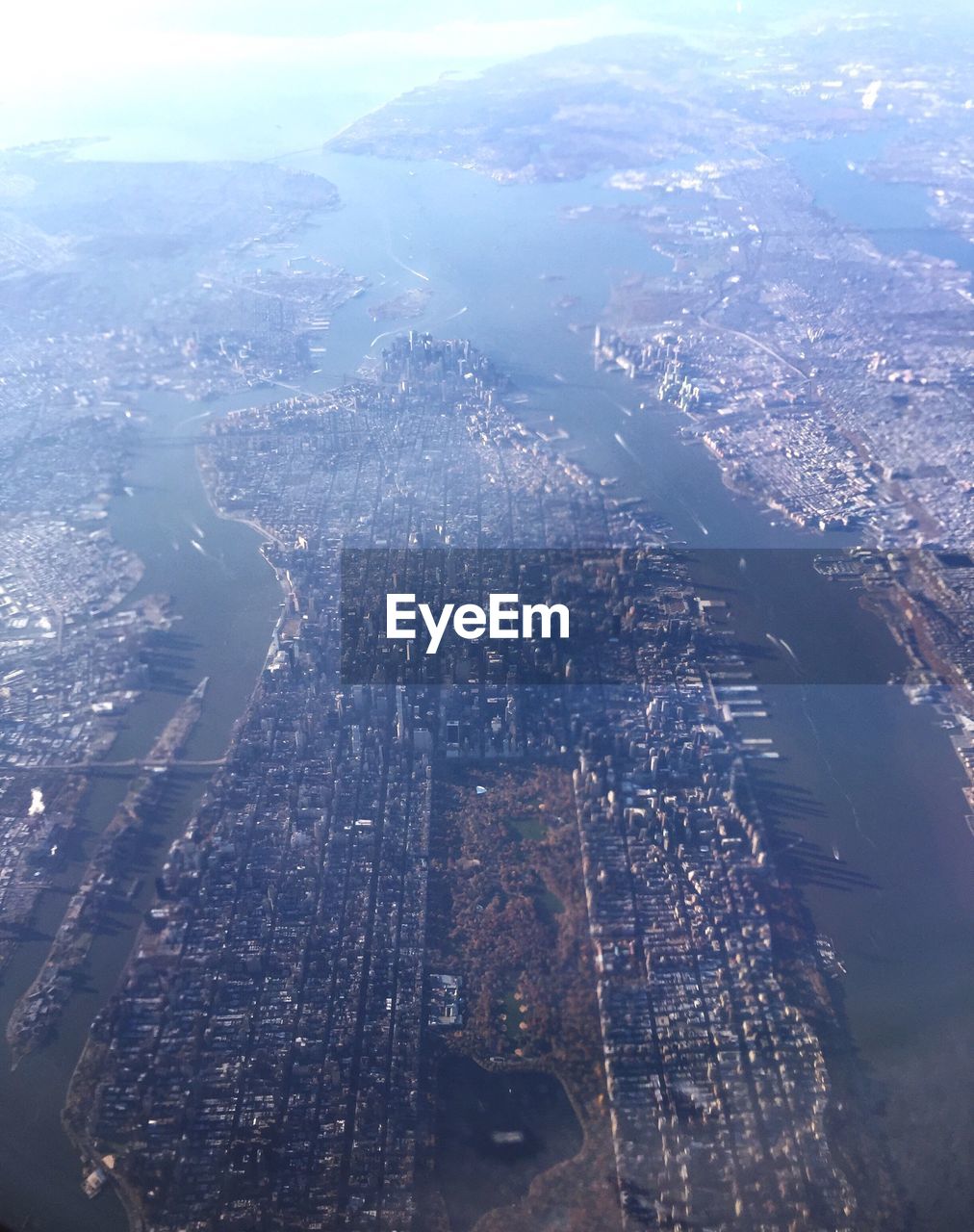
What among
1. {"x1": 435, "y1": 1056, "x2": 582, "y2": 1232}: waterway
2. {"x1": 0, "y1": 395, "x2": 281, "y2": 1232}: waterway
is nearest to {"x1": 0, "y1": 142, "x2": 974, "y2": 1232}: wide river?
{"x1": 0, "y1": 395, "x2": 281, "y2": 1232}: waterway

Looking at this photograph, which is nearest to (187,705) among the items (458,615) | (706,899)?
(458,615)

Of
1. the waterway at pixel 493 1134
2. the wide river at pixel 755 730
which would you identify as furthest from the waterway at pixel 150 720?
the waterway at pixel 493 1134

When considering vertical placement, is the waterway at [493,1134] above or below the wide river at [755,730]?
below

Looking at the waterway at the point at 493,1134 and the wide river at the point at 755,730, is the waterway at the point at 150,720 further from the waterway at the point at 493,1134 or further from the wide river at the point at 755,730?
the waterway at the point at 493,1134

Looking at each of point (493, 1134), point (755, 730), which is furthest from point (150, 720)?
point (755, 730)

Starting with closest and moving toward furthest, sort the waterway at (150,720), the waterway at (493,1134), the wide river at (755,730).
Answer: the waterway at (493,1134)
the waterway at (150,720)
the wide river at (755,730)

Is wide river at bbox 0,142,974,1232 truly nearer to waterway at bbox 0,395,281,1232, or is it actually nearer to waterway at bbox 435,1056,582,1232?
waterway at bbox 0,395,281,1232

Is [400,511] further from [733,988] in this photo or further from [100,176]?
[100,176]

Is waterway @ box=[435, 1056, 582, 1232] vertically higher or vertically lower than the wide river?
lower
